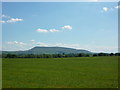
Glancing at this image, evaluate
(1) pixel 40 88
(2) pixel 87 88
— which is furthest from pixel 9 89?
(2) pixel 87 88

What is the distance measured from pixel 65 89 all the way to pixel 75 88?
0.84 metres

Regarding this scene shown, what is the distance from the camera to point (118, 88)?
1286 cm

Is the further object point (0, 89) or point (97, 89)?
point (97, 89)

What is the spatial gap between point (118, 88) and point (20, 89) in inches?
257

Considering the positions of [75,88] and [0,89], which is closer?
[0,89]

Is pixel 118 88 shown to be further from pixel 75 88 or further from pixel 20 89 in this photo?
pixel 20 89

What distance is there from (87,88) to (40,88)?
3.18m

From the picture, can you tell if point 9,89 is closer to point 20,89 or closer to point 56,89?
point 20,89

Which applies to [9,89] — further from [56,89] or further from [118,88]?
[118,88]

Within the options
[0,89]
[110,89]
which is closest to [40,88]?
[0,89]

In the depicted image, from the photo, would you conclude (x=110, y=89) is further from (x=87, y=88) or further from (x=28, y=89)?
(x=28, y=89)

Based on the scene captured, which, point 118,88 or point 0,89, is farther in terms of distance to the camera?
point 118,88

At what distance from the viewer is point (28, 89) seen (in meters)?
12.3

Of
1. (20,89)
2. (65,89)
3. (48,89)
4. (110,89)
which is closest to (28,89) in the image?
(20,89)
